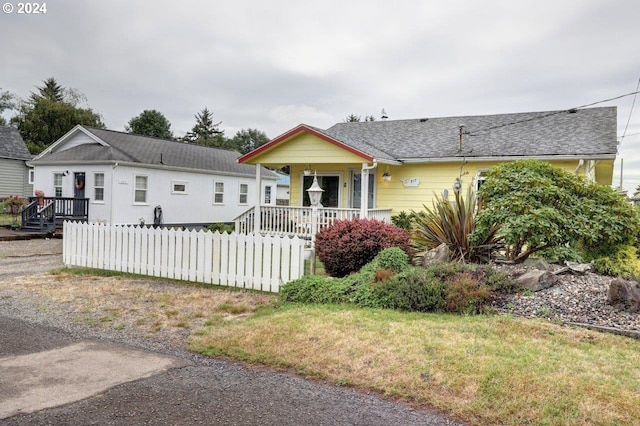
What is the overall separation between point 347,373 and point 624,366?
2630mm

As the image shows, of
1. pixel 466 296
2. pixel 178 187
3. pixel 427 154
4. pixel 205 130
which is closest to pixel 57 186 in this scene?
pixel 178 187

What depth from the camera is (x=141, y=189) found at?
20031 mm

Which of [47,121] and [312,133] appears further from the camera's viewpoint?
[47,121]

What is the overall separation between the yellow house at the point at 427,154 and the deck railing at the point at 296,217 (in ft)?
0.18

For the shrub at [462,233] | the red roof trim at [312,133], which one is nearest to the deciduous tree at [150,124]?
the red roof trim at [312,133]

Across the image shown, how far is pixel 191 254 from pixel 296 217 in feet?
18.2

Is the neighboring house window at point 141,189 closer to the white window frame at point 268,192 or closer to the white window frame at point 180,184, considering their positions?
the white window frame at point 180,184

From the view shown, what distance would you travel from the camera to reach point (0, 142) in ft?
99.3

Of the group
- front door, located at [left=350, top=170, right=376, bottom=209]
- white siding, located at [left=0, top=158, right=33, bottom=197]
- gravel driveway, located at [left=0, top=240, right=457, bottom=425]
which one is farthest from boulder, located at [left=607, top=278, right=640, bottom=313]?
white siding, located at [left=0, top=158, right=33, bottom=197]

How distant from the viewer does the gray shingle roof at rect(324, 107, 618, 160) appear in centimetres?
1327

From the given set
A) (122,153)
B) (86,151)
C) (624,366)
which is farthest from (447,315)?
(86,151)

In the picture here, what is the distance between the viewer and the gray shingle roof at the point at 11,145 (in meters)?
29.9

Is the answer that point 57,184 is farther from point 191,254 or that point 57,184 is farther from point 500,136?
point 500,136

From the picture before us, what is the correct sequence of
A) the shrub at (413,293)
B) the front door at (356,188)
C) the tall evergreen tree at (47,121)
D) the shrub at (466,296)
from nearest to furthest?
1. the shrub at (466,296)
2. the shrub at (413,293)
3. the front door at (356,188)
4. the tall evergreen tree at (47,121)
